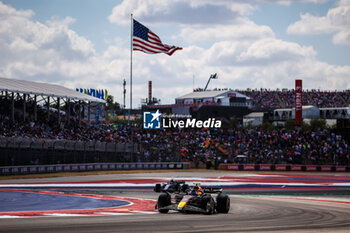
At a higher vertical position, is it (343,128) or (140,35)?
(140,35)

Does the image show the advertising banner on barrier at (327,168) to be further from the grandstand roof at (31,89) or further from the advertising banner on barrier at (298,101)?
the grandstand roof at (31,89)

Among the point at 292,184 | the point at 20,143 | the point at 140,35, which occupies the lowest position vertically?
the point at 292,184

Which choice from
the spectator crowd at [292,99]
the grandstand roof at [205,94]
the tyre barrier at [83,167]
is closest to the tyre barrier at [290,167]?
the tyre barrier at [83,167]

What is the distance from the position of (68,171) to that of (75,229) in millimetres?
31025

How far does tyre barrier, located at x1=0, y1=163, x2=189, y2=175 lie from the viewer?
38.1 meters

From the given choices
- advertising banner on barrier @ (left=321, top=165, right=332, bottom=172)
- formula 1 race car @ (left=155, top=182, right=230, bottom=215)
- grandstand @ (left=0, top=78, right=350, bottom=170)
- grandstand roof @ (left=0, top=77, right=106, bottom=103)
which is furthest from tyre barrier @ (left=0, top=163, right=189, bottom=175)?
formula 1 race car @ (left=155, top=182, right=230, bottom=215)

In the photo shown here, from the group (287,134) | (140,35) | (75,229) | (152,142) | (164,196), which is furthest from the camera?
(287,134)

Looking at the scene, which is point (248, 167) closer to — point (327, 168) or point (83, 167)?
point (327, 168)

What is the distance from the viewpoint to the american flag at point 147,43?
149 feet

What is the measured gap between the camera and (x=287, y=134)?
185ft

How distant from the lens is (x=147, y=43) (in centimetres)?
4559

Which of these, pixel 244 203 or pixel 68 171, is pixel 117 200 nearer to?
pixel 244 203

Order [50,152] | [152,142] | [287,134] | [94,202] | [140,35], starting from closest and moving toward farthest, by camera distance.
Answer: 1. [94,202]
2. [50,152]
3. [140,35]
4. [152,142]
5. [287,134]

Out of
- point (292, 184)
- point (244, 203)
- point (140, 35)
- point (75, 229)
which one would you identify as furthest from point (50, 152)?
point (75, 229)
